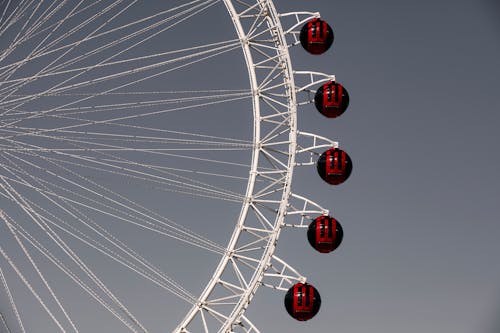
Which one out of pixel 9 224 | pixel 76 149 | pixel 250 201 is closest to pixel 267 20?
pixel 250 201

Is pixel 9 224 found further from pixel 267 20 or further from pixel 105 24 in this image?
pixel 267 20

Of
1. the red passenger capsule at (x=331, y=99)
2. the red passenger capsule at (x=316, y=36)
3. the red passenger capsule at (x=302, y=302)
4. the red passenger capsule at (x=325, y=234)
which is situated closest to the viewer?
the red passenger capsule at (x=302, y=302)

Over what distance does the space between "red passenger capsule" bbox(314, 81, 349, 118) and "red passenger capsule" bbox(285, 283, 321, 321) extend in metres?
4.39

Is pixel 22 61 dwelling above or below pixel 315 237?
below

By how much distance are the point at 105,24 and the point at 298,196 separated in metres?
6.24

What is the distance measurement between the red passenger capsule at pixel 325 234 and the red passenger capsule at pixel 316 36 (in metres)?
4.28

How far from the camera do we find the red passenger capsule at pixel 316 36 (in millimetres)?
23406

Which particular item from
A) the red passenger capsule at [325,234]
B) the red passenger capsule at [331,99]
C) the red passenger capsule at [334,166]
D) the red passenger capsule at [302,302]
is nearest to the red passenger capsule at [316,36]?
the red passenger capsule at [331,99]

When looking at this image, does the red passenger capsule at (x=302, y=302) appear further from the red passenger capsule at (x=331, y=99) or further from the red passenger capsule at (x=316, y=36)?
the red passenger capsule at (x=316, y=36)

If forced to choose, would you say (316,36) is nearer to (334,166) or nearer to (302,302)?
(334,166)

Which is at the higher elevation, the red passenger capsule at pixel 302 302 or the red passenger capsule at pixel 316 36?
the red passenger capsule at pixel 316 36

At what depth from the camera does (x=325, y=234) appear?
2200 centimetres

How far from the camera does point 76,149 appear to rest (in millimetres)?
19609

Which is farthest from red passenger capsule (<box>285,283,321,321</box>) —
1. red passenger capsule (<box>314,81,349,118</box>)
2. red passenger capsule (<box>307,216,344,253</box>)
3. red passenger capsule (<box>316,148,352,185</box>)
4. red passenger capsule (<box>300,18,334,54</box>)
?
red passenger capsule (<box>300,18,334,54</box>)
